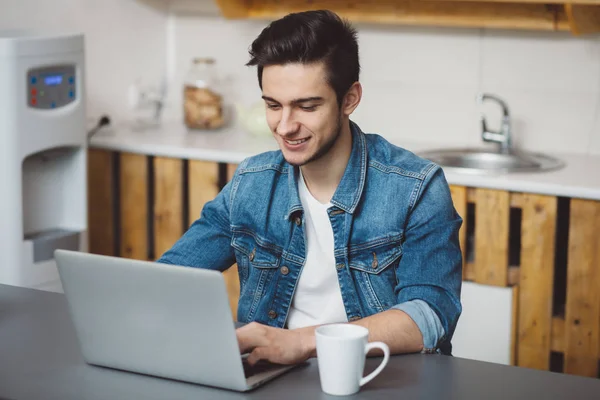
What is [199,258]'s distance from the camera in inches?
71.9

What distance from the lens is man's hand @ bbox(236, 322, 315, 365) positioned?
1.38m

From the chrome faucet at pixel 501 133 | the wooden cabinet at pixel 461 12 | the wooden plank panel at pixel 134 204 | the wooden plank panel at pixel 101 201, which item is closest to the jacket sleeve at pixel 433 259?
the wooden cabinet at pixel 461 12

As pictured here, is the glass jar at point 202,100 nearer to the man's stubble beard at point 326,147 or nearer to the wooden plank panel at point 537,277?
the wooden plank panel at point 537,277

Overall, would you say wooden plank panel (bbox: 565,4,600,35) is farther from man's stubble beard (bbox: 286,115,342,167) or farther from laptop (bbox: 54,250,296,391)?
laptop (bbox: 54,250,296,391)

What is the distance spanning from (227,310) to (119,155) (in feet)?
7.11

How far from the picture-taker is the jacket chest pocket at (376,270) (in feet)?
5.72

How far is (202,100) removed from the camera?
3541 millimetres

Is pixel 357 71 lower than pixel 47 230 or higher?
higher

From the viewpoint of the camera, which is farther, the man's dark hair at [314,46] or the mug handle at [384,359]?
the man's dark hair at [314,46]

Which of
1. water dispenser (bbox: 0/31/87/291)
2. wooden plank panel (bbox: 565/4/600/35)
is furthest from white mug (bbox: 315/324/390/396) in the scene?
wooden plank panel (bbox: 565/4/600/35)

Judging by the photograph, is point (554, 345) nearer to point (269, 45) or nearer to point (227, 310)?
point (269, 45)

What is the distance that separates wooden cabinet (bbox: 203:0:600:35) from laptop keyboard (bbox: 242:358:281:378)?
5.72ft

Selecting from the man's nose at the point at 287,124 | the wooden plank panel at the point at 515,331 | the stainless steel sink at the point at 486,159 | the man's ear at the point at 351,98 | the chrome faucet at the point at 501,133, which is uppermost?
the man's ear at the point at 351,98

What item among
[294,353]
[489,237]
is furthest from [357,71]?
Answer: [489,237]
